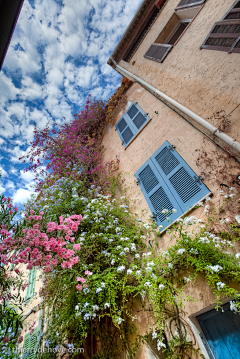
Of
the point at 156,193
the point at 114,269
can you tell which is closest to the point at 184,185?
the point at 156,193

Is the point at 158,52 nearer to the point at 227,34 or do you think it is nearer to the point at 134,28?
the point at 227,34

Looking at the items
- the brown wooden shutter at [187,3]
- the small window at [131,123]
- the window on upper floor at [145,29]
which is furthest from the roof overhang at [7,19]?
the window on upper floor at [145,29]

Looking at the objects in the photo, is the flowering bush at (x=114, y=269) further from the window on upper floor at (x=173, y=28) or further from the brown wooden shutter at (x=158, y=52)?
the window on upper floor at (x=173, y=28)

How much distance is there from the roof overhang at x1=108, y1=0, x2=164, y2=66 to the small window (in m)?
3.19

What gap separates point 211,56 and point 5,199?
17.4 feet

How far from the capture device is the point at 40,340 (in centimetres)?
404

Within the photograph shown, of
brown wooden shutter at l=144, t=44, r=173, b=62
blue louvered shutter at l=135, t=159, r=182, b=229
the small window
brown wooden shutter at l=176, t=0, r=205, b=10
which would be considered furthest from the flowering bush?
brown wooden shutter at l=176, t=0, r=205, b=10

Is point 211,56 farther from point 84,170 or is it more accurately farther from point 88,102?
point 88,102

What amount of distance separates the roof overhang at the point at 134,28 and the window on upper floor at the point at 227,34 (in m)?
4.09

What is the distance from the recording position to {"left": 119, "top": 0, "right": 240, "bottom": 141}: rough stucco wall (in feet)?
10.7

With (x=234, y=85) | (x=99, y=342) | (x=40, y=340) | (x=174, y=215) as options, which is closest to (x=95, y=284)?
(x=99, y=342)

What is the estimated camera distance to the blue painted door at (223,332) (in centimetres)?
227

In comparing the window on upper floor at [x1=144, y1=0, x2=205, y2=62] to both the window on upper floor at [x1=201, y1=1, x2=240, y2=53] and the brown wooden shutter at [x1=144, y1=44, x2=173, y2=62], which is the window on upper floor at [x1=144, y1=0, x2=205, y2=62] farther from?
the window on upper floor at [x1=201, y1=1, x2=240, y2=53]

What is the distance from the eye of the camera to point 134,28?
7.27m
